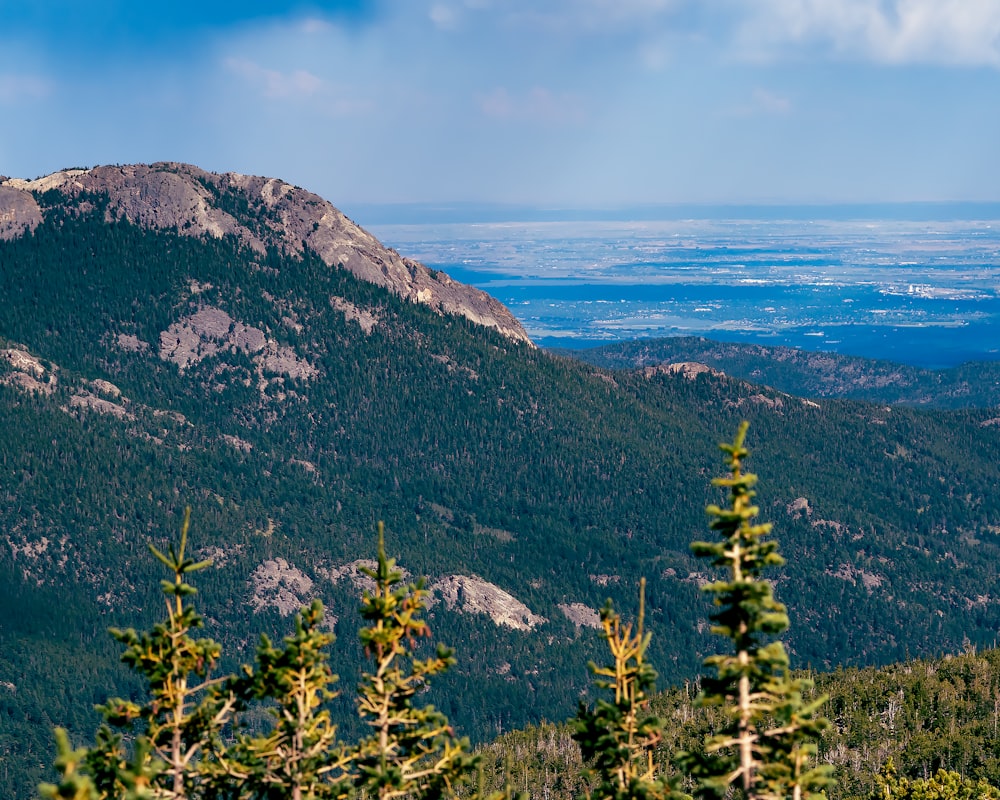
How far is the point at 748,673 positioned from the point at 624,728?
8.60 m

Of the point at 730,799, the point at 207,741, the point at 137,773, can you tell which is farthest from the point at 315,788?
the point at 730,799

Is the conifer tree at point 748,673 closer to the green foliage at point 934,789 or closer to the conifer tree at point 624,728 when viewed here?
the conifer tree at point 624,728

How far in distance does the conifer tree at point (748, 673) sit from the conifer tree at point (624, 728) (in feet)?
13.0

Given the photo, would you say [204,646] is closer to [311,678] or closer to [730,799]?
[311,678]

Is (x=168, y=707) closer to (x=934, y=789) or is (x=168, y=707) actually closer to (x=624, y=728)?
(x=624, y=728)

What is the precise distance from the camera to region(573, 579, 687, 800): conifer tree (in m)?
52.1

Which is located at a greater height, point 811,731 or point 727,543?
point 727,543

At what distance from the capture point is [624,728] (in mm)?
53969

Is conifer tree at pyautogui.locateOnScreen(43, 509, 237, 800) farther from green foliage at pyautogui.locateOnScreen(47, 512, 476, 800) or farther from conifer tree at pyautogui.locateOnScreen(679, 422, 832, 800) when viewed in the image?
conifer tree at pyautogui.locateOnScreen(679, 422, 832, 800)

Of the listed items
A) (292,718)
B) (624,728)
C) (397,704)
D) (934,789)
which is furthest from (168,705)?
(934,789)

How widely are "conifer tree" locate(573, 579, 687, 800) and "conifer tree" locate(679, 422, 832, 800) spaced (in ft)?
13.0

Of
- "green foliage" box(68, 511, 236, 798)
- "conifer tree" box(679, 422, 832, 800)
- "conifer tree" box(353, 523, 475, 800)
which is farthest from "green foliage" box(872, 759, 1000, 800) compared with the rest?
"green foliage" box(68, 511, 236, 798)

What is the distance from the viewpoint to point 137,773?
39.9 meters

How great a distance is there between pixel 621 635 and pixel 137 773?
777 inches
